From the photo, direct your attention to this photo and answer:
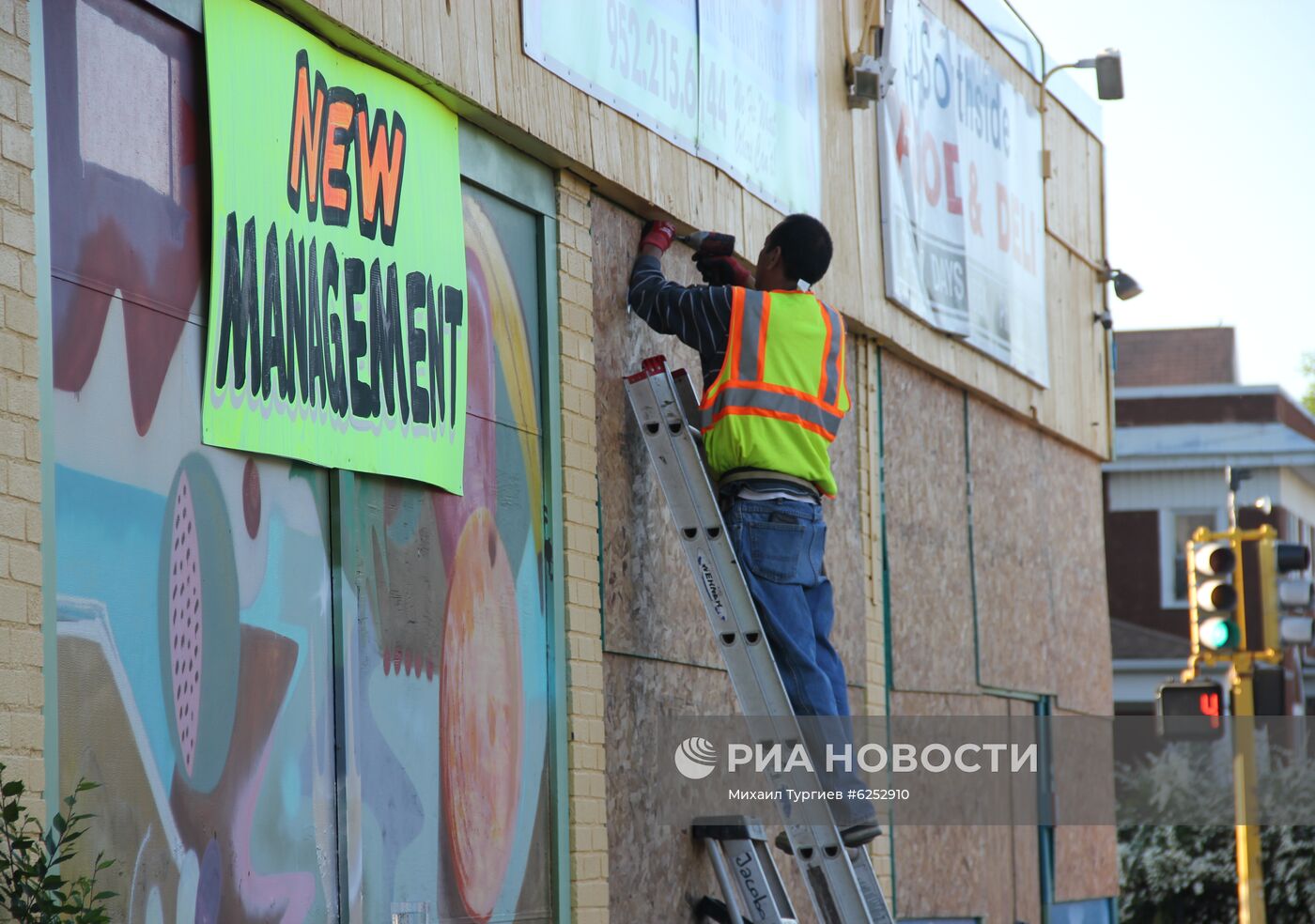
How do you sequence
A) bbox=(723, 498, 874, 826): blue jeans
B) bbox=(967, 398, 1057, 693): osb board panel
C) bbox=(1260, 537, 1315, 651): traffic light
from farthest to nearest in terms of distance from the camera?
bbox=(1260, 537, 1315, 651): traffic light < bbox=(967, 398, 1057, 693): osb board panel < bbox=(723, 498, 874, 826): blue jeans

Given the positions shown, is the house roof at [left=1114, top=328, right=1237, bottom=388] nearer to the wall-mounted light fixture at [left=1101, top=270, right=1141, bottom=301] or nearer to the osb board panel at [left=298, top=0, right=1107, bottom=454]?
the wall-mounted light fixture at [left=1101, top=270, right=1141, bottom=301]

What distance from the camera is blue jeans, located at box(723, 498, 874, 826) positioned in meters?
7.50

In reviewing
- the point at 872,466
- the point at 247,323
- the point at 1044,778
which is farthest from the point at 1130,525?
the point at 247,323

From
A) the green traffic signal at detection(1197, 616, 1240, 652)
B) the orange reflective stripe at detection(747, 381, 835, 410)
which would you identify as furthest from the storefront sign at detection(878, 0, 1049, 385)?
the orange reflective stripe at detection(747, 381, 835, 410)

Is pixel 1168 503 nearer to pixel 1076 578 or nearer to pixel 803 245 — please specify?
pixel 1076 578

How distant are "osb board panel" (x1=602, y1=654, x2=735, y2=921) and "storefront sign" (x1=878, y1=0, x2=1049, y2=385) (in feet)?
12.3

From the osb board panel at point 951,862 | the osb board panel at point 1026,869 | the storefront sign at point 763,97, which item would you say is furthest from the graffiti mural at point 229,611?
the osb board panel at point 1026,869

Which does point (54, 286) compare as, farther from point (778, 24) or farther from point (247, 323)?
point (778, 24)

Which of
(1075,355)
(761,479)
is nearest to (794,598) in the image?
(761,479)

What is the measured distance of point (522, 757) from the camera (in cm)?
726

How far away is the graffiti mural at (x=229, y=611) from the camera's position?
5215mm

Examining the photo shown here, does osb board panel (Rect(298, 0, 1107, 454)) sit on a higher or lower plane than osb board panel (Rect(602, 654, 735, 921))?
higher

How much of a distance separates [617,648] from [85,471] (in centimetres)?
317

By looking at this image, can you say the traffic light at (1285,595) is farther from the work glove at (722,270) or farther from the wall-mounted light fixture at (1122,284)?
the work glove at (722,270)
